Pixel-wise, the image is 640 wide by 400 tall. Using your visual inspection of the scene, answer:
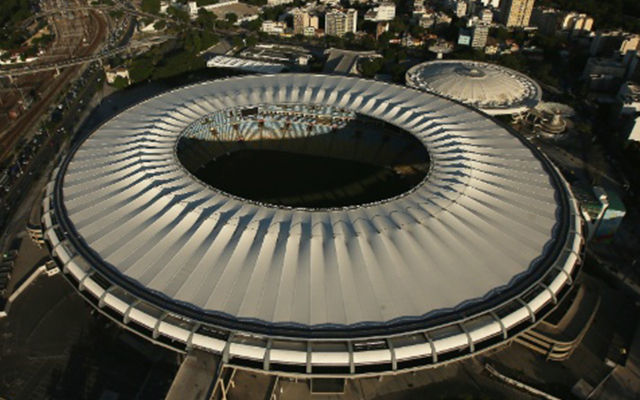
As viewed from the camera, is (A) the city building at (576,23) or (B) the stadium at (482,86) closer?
(B) the stadium at (482,86)

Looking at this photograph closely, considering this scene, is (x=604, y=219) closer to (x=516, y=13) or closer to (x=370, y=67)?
(x=370, y=67)

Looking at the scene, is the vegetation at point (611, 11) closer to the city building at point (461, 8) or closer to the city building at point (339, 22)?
the city building at point (461, 8)

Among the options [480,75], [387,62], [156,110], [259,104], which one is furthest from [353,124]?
[387,62]

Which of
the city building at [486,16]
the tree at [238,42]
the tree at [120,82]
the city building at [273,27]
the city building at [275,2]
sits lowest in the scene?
the tree at [120,82]

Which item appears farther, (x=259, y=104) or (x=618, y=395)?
(x=259, y=104)

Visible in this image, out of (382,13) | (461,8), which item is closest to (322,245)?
(382,13)

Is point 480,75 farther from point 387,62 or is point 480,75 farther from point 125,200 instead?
point 125,200

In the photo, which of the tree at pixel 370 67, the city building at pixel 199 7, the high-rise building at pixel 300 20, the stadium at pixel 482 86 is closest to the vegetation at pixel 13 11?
the city building at pixel 199 7
